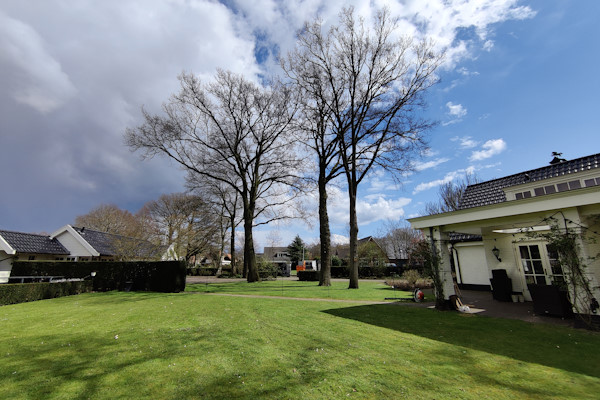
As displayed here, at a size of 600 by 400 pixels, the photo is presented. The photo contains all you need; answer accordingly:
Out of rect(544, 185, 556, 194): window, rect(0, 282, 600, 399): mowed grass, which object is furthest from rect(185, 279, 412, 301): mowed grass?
rect(544, 185, 556, 194): window

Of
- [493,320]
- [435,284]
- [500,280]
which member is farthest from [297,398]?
[500,280]

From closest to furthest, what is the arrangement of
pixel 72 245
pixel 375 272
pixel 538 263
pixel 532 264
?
pixel 538 263, pixel 532 264, pixel 72 245, pixel 375 272

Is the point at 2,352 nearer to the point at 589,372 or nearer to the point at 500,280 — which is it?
the point at 589,372

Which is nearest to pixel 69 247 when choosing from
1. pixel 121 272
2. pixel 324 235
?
pixel 121 272

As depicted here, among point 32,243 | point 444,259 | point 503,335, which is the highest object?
point 32,243

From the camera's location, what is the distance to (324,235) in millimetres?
18688

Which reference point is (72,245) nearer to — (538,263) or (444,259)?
(444,259)

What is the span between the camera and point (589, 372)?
13.4 feet

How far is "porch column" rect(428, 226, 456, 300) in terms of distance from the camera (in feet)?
30.0

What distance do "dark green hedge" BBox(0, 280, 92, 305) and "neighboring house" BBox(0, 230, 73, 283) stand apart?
10725 millimetres

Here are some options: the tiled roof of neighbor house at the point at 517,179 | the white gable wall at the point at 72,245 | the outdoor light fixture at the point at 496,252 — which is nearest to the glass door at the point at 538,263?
the outdoor light fixture at the point at 496,252

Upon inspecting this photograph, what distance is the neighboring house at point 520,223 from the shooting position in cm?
696

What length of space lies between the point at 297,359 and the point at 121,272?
59.2ft

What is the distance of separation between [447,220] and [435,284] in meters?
2.31
